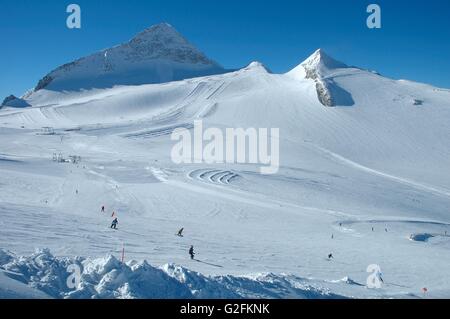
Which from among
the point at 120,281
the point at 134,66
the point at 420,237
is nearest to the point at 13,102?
the point at 134,66

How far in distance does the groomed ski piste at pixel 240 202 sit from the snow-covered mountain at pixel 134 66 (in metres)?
47.5

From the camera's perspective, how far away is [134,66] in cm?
17300

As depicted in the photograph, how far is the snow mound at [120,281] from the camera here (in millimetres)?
12758

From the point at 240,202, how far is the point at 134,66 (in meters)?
147

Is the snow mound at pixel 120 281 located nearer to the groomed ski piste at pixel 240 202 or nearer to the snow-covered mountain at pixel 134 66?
the groomed ski piste at pixel 240 202

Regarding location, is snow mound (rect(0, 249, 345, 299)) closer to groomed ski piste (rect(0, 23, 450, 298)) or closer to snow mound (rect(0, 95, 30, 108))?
groomed ski piste (rect(0, 23, 450, 298))

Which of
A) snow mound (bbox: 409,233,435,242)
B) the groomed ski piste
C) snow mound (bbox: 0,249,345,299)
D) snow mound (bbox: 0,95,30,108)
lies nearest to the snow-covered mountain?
snow mound (bbox: 0,95,30,108)

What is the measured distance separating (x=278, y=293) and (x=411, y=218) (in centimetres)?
2770

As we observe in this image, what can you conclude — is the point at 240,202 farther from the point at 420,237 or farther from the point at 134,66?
the point at 134,66

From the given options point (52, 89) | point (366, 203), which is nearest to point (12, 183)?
point (366, 203)

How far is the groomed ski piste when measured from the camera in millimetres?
14852

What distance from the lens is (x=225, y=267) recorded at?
18.3 m

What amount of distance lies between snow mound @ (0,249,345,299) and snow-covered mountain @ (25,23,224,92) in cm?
14326
